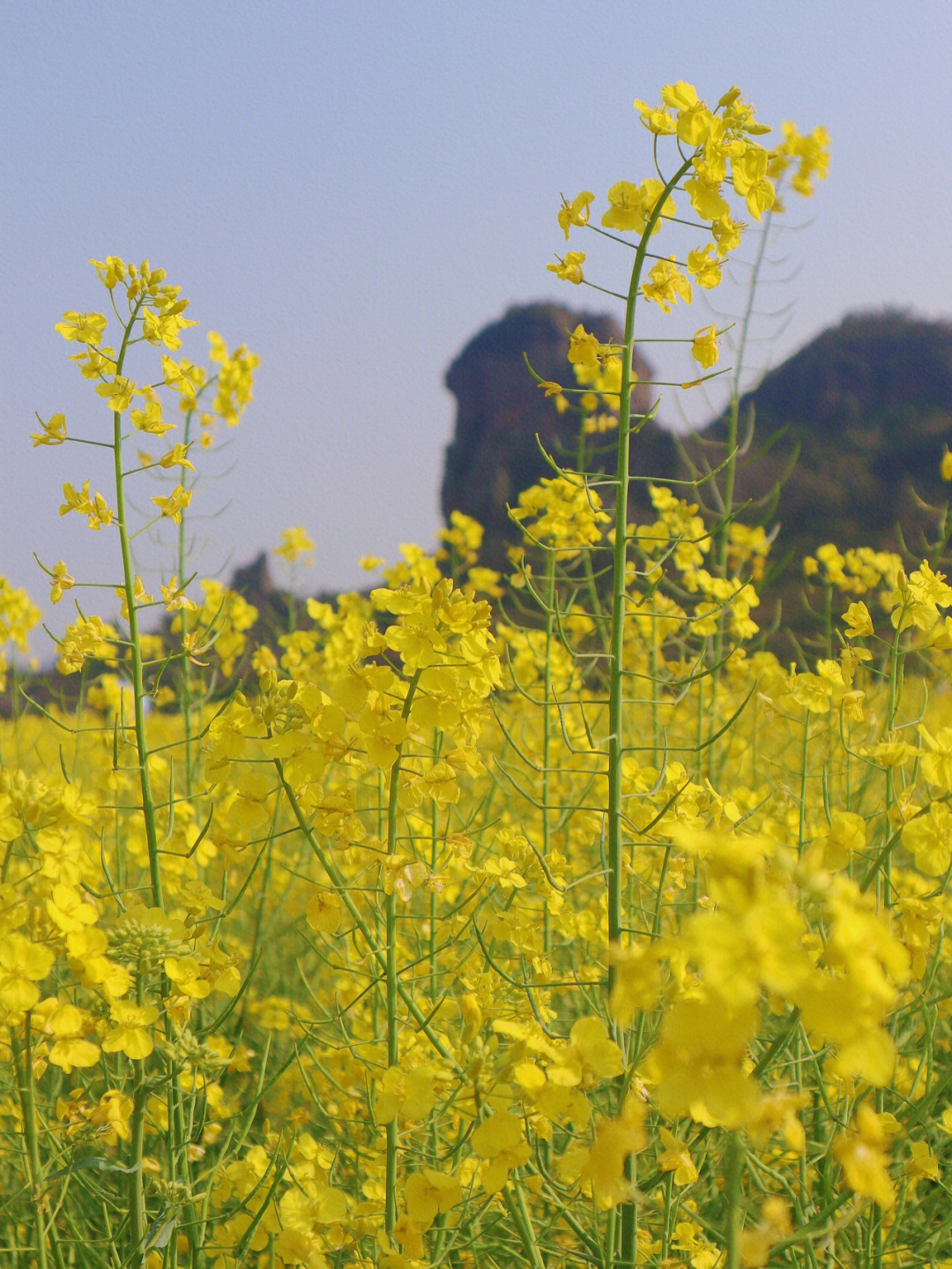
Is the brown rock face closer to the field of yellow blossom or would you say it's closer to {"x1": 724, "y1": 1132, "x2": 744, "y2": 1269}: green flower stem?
the field of yellow blossom

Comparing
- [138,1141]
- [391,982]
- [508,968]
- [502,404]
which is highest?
[502,404]

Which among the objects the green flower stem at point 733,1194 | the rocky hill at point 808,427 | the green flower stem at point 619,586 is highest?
the rocky hill at point 808,427

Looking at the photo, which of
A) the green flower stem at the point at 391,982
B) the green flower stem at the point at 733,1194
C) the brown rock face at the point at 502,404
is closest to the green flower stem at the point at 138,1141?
the green flower stem at the point at 391,982

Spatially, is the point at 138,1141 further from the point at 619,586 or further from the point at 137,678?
the point at 619,586

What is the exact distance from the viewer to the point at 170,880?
7.18 ft

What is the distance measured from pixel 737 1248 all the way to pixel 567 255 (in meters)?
1.28

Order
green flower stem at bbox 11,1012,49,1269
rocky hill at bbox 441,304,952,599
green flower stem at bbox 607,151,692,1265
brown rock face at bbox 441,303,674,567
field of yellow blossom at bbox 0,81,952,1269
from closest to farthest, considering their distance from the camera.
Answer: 1. field of yellow blossom at bbox 0,81,952,1269
2. green flower stem at bbox 11,1012,49,1269
3. green flower stem at bbox 607,151,692,1265
4. rocky hill at bbox 441,304,952,599
5. brown rock face at bbox 441,303,674,567

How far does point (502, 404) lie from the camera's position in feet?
103

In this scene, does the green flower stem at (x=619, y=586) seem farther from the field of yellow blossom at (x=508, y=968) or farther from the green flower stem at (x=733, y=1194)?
Answer: the green flower stem at (x=733, y=1194)

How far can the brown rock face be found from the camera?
27.7 m

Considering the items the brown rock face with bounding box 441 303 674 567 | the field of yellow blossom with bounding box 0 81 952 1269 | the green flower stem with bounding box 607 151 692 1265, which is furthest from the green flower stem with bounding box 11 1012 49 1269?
the brown rock face with bounding box 441 303 674 567

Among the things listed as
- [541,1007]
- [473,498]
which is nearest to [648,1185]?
[541,1007]

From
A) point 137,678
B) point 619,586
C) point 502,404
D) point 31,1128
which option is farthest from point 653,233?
point 502,404

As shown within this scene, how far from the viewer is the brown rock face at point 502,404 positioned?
27703mm
